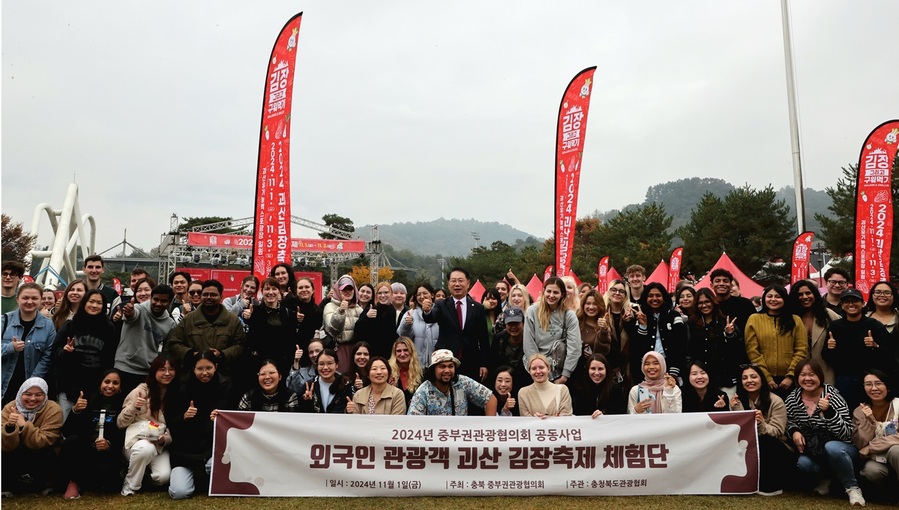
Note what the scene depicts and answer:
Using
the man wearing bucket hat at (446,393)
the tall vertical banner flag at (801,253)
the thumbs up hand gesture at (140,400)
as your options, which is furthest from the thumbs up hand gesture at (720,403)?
the tall vertical banner flag at (801,253)

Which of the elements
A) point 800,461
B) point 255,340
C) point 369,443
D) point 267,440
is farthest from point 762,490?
point 255,340

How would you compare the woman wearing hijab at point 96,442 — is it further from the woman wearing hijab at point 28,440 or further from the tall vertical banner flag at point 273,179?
the tall vertical banner flag at point 273,179

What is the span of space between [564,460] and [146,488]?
387 cm

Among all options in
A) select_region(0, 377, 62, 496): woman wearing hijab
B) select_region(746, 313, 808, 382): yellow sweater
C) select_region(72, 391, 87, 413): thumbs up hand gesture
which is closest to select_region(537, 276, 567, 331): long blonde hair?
select_region(746, 313, 808, 382): yellow sweater

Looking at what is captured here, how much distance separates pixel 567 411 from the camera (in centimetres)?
603

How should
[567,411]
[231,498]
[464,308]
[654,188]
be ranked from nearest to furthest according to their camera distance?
[231,498] < [567,411] < [464,308] < [654,188]

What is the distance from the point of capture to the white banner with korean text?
5.63 m

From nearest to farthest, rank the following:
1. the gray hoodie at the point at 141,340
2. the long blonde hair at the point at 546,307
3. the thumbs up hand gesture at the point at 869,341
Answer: the thumbs up hand gesture at the point at 869,341 → the gray hoodie at the point at 141,340 → the long blonde hair at the point at 546,307

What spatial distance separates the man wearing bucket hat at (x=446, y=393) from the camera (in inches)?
235

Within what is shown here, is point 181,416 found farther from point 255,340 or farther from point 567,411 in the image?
point 567,411

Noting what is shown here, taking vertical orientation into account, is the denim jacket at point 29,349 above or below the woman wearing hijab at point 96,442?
above

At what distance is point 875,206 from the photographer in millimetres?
11953

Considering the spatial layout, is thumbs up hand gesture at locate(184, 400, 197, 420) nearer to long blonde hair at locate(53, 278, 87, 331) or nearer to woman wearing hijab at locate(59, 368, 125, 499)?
woman wearing hijab at locate(59, 368, 125, 499)

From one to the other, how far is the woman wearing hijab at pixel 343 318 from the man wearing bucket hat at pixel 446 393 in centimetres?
117
